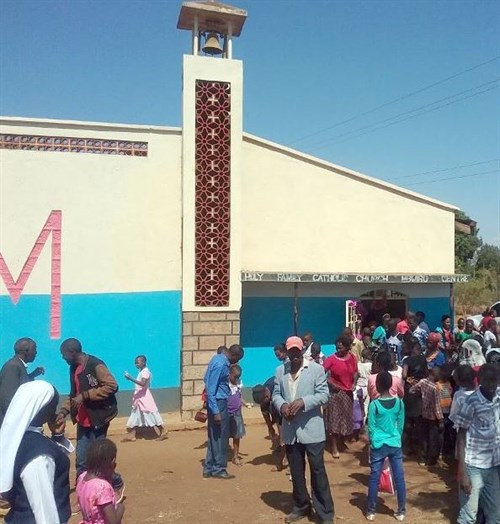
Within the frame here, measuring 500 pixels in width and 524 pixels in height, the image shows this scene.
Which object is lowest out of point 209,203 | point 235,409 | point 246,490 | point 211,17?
point 246,490

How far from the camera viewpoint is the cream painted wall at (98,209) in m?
9.13

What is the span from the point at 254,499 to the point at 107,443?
3.40 m

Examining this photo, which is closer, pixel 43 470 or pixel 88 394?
pixel 43 470

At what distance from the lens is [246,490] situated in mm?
6410

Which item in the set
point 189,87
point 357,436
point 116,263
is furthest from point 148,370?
point 189,87

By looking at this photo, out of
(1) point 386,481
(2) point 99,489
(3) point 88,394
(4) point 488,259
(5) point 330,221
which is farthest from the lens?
(4) point 488,259

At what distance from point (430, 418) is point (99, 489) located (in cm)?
473

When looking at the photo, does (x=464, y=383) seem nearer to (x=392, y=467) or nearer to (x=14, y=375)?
(x=392, y=467)

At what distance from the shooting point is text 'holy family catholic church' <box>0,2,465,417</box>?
9234mm

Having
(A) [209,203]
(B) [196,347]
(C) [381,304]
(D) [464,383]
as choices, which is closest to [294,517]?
(D) [464,383]

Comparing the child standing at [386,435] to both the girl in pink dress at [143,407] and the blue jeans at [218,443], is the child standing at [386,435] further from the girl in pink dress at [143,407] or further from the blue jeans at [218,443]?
the girl in pink dress at [143,407]

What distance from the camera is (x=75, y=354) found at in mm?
5543

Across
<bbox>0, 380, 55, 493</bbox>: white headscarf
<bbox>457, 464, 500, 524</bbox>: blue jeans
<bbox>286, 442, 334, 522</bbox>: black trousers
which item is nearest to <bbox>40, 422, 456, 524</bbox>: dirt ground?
<bbox>286, 442, 334, 522</bbox>: black trousers

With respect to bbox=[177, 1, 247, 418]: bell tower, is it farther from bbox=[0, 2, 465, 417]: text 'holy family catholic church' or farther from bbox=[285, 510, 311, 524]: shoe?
bbox=[285, 510, 311, 524]: shoe
